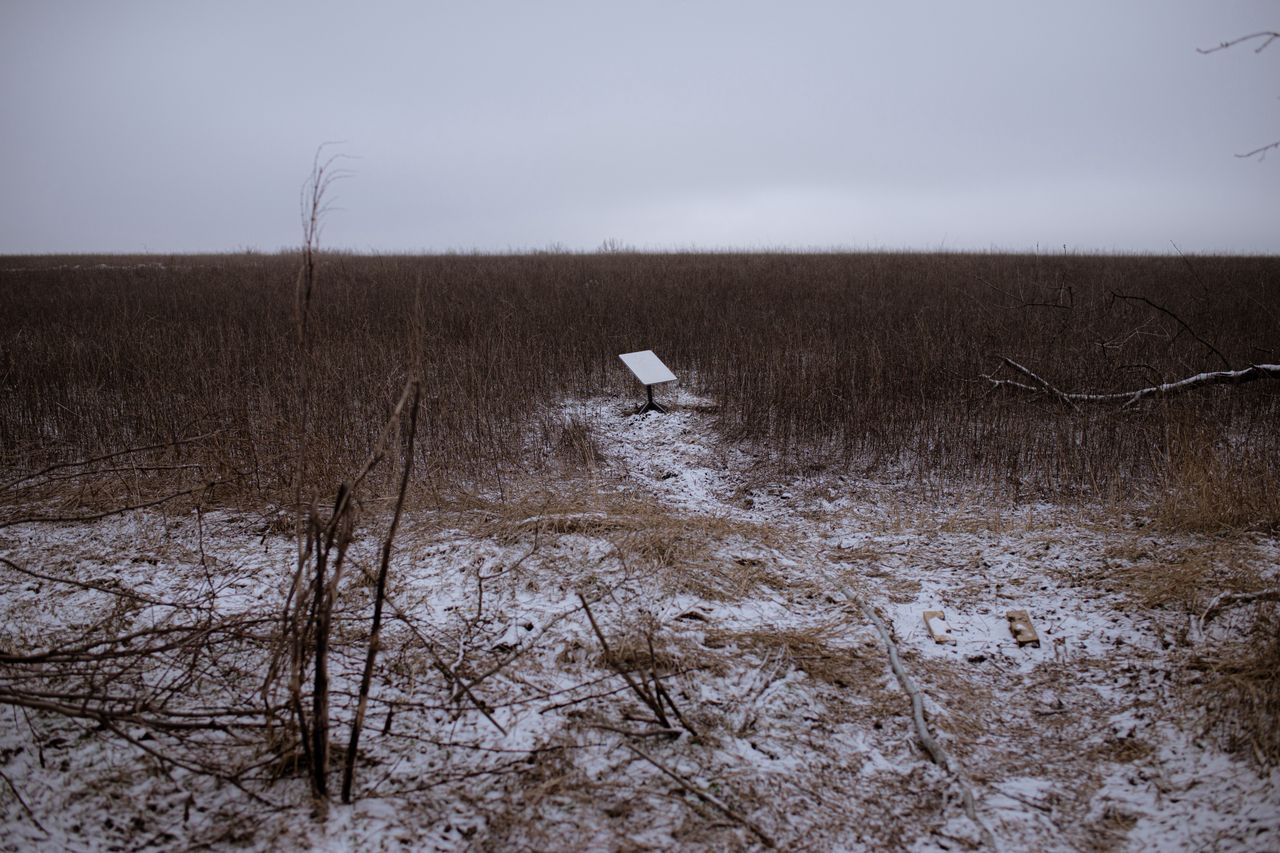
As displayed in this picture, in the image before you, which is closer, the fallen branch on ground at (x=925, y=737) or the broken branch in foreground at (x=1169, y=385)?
the fallen branch on ground at (x=925, y=737)

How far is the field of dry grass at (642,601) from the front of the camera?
1.94m

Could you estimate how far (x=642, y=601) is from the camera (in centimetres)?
301

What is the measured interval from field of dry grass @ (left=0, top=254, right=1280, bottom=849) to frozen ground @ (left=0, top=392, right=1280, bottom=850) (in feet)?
0.05

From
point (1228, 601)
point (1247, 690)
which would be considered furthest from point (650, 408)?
point (1247, 690)

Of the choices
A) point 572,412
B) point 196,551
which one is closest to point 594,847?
point 196,551

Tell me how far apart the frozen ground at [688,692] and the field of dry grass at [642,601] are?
14 millimetres

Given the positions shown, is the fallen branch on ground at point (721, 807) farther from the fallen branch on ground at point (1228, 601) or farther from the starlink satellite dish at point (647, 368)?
the starlink satellite dish at point (647, 368)

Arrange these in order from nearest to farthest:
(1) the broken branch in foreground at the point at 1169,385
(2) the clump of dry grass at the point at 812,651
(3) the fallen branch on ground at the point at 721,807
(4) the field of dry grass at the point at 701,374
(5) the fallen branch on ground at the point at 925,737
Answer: (3) the fallen branch on ground at the point at 721,807, (5) the fallen branch on ground at the point at 925,737, (2) the clump of dry grass at the point at 812,651, (1) the broken branch in foreground at the point at 1169,385, (4) the field of dry grass at the point at 701,374

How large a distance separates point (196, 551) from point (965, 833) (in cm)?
372

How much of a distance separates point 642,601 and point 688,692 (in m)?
0.63

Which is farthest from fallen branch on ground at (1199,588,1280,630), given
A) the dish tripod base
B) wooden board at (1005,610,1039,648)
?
the dish tripod base

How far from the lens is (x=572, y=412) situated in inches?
265

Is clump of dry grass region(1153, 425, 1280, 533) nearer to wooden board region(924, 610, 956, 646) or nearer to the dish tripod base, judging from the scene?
wooden board region(924, 610, 956, 646)

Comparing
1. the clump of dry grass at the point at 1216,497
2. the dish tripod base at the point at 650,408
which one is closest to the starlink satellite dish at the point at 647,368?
the dish tripod base at the point at 650,408
